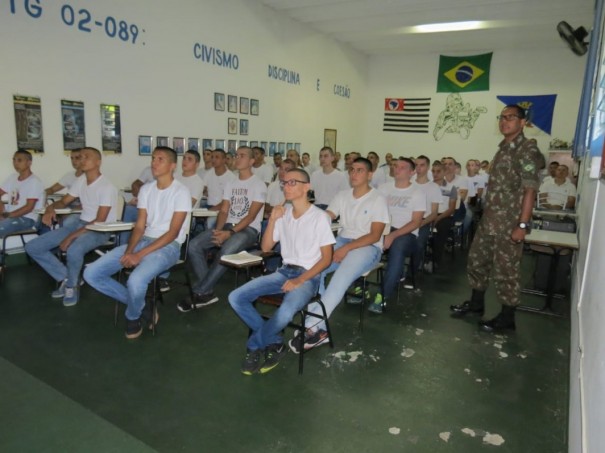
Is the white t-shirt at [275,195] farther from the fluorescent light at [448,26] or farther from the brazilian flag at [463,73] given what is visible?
the brazilian flag at [463,73]

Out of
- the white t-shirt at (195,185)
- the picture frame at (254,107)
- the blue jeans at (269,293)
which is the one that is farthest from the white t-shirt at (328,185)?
the blue jeans at (269,293)

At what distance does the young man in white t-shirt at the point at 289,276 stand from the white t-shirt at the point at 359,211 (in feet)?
2.39

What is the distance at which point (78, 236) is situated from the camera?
381cm

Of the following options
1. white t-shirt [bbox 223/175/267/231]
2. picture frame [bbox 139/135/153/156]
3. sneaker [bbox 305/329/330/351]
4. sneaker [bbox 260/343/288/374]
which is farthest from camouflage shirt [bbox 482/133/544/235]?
picture frame [bbox 139/135/153/156]

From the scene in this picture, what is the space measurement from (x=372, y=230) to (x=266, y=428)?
1.71 m

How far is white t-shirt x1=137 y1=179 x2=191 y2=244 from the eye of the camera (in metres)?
3.36

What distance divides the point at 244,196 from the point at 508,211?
2340mm

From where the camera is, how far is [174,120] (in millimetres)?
6785

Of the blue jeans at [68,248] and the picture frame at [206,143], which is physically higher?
the picture frame at [206,143]

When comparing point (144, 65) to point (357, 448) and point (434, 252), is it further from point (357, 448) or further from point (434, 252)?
point (357, 448)

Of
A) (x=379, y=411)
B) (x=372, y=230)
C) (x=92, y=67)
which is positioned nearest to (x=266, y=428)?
(x=379, y=411)

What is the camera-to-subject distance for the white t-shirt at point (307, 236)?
278 centimetres

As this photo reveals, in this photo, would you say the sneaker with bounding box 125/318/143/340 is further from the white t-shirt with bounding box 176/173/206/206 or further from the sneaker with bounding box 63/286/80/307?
the white t-shirt with bounding box 176/173/206/206

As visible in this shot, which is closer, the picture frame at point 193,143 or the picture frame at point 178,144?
the picture frame at point 178,144
